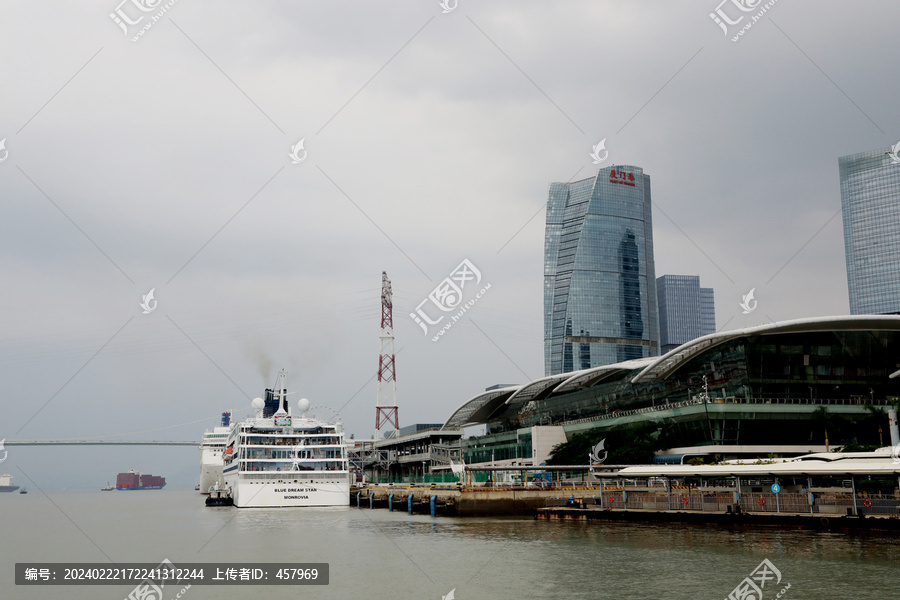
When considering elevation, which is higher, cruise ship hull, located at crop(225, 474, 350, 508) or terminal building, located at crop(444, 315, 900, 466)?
terminal building, located at crop(444, 315, 900, 466)

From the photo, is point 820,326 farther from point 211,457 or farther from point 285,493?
point 211,457

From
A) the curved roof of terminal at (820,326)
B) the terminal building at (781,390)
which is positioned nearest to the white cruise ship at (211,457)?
the terminal building at (781,390)

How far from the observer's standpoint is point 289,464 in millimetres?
87062

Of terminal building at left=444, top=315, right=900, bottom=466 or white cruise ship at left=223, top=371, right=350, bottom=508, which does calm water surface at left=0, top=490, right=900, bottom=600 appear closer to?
white cruise ship at left=223, top=371, right=350, bottom=508

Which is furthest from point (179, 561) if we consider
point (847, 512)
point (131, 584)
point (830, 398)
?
point (830, 398)

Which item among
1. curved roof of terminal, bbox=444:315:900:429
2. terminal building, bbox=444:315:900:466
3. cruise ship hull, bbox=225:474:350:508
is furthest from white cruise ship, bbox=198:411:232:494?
terminal building, bbox=444:315:900:466

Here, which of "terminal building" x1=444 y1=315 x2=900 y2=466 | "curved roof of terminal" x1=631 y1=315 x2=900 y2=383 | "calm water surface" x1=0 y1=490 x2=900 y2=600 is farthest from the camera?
"terminal building" x1=444 y1=315 x2=900 y2=466

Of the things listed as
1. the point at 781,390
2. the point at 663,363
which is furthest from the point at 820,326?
the point at 663,363

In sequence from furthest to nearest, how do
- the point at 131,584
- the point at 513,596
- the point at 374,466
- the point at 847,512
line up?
the point at 374,466, the point at 847,512, the point at 131,584, the point at 513,596

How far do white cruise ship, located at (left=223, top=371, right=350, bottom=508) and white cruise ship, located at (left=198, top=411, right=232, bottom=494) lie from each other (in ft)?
199

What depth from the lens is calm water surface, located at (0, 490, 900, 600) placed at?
1174 inches

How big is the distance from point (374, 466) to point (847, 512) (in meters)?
149

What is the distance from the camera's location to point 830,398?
82812 millimetres

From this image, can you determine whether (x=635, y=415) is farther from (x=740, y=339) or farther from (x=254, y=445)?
(x=254, y=445)
